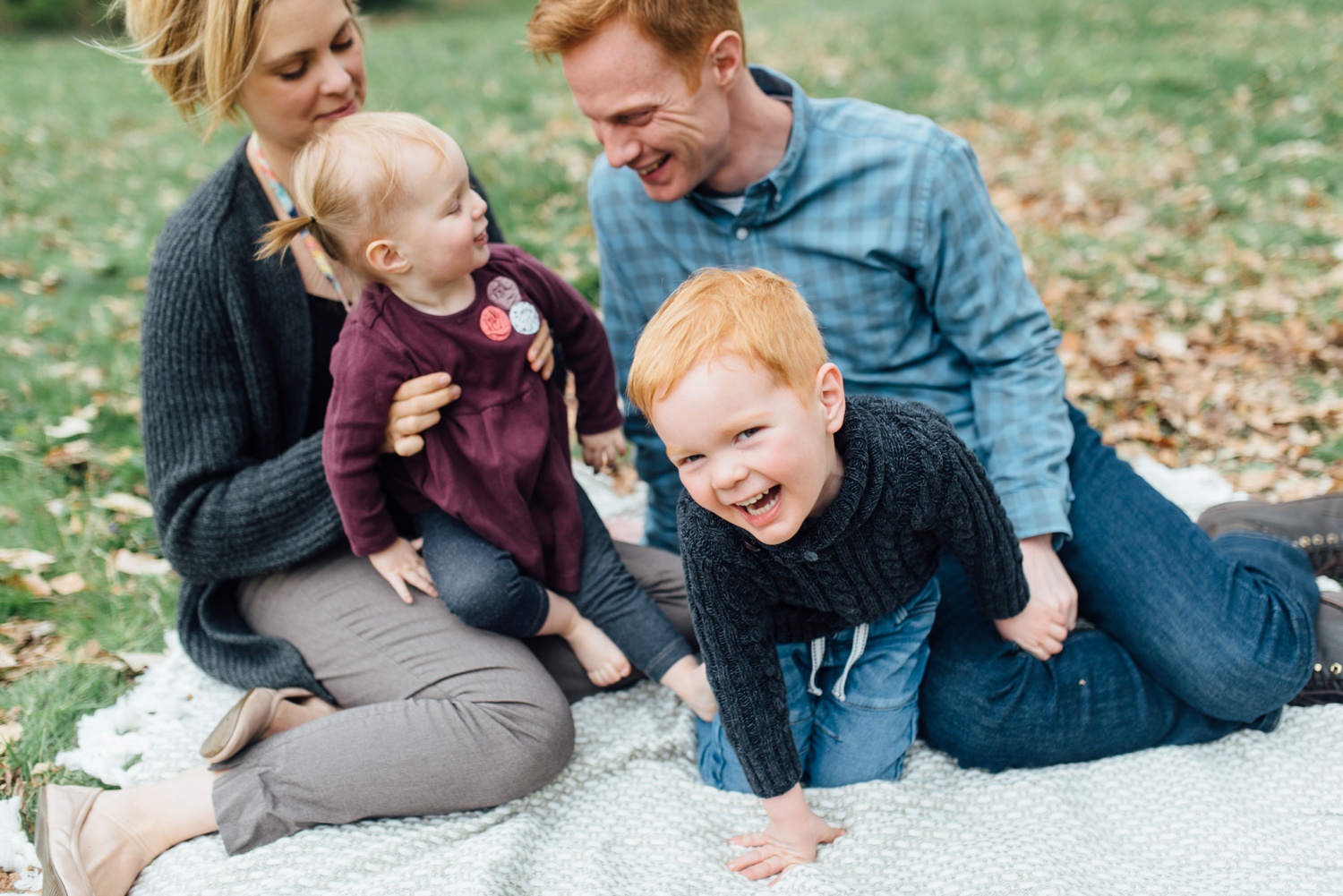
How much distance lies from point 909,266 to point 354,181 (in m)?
1.45

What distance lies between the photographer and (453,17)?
22.4 m

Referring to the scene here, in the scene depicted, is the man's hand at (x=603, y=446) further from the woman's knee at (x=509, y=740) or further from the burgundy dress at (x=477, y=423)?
the woman's knee at (x=509, y=740)

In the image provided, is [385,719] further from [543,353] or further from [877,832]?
[877,832]

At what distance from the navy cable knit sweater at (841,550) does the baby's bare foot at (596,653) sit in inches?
20.9

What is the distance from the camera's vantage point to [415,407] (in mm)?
2410

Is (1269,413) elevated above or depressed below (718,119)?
below

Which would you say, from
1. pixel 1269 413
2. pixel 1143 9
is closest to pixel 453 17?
pixel 1143 9

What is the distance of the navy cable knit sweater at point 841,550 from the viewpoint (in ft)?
7.13

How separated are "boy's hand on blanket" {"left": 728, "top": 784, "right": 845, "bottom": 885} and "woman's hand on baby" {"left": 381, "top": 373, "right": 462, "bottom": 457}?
1.17 meters

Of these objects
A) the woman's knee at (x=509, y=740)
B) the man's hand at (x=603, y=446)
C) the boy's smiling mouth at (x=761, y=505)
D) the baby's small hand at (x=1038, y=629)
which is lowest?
the woman's knee at (x=509, y=740)

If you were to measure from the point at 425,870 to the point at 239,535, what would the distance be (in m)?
0.97

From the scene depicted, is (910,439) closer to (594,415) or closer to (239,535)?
(594,415)

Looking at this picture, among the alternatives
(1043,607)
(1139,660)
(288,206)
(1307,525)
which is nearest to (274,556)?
(288,206)

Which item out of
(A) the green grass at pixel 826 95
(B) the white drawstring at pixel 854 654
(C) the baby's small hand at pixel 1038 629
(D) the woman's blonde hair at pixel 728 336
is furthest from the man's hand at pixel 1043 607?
(A) the green grass at pixel 826 95
